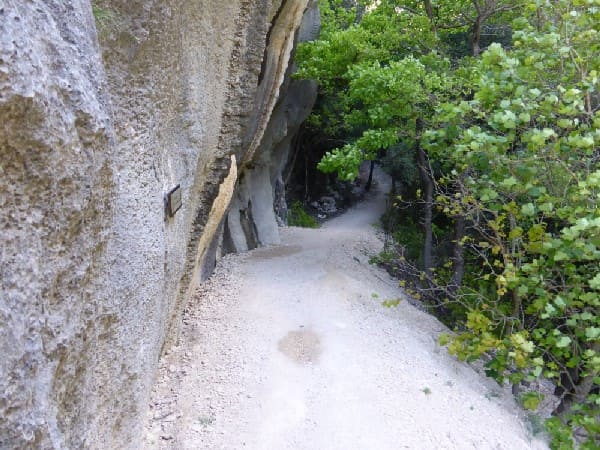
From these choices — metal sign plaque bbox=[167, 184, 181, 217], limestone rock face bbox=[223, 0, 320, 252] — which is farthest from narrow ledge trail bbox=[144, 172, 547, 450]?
limestone rock face bbox=[223, 0, 320, 252]

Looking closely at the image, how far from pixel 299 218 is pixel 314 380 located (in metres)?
12.5

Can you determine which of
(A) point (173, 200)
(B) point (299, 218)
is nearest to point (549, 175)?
(A) point (173, 200)

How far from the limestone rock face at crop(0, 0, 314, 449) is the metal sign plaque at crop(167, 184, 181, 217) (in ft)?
0.24

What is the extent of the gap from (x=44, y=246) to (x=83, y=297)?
0.49m

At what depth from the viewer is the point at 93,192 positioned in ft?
7.23

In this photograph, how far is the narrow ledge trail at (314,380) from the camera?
16.1ft

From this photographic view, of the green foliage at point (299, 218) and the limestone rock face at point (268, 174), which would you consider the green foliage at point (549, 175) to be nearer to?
the limestone rock face at point (268, 174)

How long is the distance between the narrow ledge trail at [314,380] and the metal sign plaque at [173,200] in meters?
2.16

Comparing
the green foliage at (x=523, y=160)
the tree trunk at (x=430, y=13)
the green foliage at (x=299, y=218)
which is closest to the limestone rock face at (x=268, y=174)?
the green foliage at (x=299, y=218)

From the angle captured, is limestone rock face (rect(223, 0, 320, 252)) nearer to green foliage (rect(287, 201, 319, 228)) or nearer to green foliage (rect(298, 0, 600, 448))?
green foliage (rect(287, 201, 319, 228))

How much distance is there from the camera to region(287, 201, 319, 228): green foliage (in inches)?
688

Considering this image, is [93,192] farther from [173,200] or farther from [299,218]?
[299,218]

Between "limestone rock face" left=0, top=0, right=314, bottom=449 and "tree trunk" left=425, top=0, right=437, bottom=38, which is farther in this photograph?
"tree trunk" left=425, top=0, right=437, bottom=38

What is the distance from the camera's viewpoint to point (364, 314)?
746 cm
